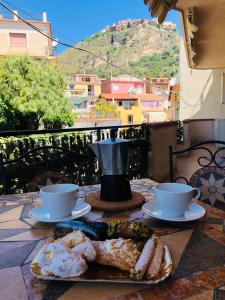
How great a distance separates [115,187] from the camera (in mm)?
1079

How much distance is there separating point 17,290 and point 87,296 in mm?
146

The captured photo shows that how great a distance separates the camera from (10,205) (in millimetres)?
1174

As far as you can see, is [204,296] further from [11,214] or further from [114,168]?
[11,214]

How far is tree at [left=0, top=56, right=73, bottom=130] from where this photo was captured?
36.2 ft

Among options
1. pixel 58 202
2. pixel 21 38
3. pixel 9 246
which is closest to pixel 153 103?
pixel 21 38

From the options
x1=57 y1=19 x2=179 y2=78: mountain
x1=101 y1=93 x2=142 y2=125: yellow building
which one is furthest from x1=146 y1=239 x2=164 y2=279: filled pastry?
x1=57 y1=19 x2=179 y2=78: mountain

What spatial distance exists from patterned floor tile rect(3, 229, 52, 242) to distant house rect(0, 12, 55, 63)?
2044 cm

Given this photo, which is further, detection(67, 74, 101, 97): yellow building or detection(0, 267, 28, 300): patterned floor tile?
detection(67, 74, 101, 97): yellow building

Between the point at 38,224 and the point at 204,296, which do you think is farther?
the point at 38,224

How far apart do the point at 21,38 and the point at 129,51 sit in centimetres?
2841

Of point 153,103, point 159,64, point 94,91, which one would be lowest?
point 153,103

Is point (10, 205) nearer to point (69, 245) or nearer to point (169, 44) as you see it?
point (69, 245)

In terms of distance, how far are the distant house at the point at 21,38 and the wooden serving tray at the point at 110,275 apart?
68.0 feet

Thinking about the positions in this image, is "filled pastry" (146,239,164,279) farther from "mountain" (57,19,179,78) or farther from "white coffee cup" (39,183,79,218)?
"mountain" (57,19,179,78)
